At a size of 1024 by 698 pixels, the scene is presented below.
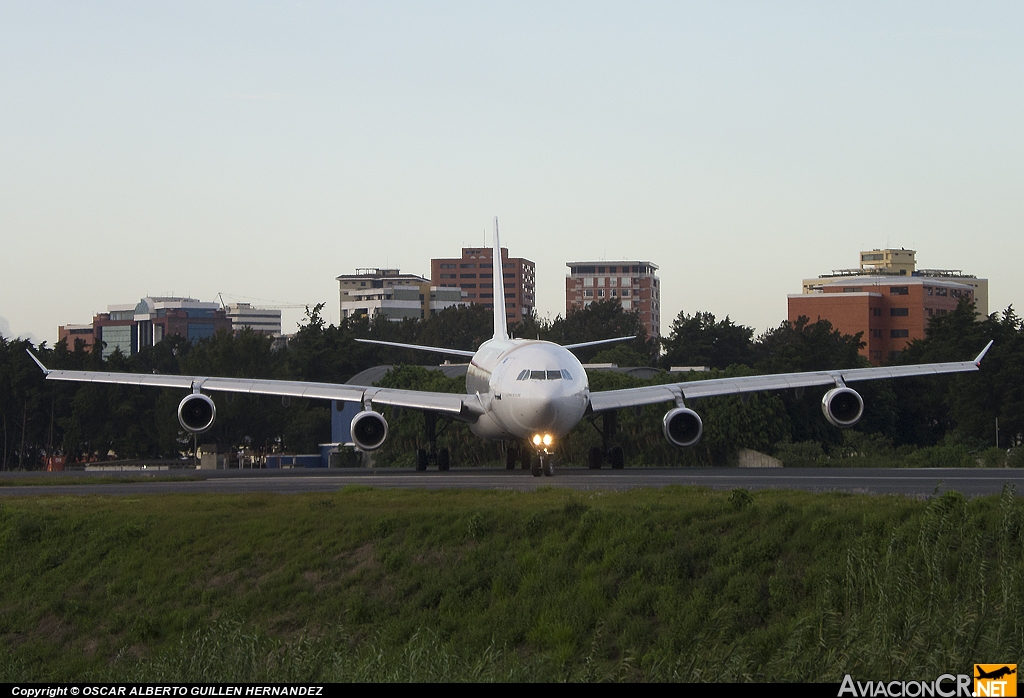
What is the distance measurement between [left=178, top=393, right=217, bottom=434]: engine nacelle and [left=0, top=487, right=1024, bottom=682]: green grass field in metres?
13.0

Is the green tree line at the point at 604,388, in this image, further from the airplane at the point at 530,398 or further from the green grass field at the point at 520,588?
the green grass field at the point at 520,588

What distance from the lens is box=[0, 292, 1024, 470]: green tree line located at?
5550 cm

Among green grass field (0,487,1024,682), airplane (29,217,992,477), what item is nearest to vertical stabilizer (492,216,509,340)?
airplane (29,217,992,477)

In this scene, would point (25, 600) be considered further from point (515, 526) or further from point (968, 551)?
point (968, 551)

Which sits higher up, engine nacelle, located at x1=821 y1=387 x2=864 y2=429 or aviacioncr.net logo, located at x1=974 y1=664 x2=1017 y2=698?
engine nacelle, located at x1=821 y1=387 x2=864 y2=429

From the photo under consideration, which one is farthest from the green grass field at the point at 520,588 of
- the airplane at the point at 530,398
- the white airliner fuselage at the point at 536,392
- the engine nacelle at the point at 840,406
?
the engine nacelle at the point at 840,406

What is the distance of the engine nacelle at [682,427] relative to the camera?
120 feet

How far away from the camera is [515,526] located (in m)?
20.5

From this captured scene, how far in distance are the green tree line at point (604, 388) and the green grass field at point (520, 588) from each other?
1688cm

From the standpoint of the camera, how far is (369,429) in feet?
122

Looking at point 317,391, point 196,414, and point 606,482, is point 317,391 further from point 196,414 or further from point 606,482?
point 606,482

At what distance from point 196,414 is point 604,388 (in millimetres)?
30921

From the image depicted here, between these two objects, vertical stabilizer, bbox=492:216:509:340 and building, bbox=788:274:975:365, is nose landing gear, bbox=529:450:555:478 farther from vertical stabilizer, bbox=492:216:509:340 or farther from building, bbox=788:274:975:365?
building, bbox=788:274:975:365

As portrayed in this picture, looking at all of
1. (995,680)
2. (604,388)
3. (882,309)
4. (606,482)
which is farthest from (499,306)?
(882,309)
